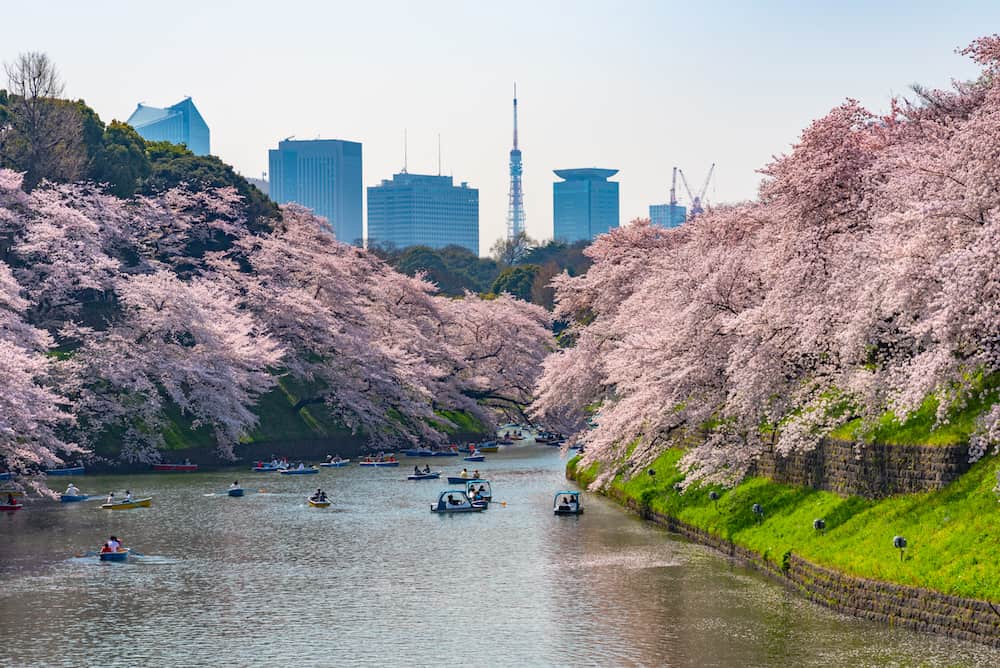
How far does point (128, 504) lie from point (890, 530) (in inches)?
1508

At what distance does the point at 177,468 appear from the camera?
79.6 m

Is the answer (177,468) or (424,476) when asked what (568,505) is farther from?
(177,468)

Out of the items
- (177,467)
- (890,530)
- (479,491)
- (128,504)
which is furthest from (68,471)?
(890,530)

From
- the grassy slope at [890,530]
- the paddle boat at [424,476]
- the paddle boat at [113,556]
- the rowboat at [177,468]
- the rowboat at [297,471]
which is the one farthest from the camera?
the rowboat at [297,471]

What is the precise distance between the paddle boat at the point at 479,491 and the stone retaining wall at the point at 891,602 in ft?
76.0

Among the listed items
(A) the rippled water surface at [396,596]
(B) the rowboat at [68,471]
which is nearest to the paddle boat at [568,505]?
(A) the rippled water surface at [396,596]

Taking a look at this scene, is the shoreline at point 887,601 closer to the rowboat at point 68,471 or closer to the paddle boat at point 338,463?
the rowboat at point 68,471

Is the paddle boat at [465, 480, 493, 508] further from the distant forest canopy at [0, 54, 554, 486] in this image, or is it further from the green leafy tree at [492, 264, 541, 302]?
the green leafy tree at [492, 264, 541, 302]

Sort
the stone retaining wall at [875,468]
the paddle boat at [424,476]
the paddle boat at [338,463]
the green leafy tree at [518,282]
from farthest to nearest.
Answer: the green leafy tree at [518,282] < the paddle boat at [338,463] < the paddle boat at [424,476] < the stone retaining wall at [875,468]

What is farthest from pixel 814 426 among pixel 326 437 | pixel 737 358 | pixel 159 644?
pixel 326 437

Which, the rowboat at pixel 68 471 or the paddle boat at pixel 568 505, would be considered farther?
the rowboat at pixel 68 471

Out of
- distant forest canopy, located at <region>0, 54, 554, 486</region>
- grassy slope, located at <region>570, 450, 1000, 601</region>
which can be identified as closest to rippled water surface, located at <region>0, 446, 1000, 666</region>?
grassy slope, located at <region>570, 450, 1000, 601</region>

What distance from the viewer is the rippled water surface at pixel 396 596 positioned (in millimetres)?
33062

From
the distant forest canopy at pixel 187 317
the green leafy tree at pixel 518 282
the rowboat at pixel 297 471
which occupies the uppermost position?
the green leafy tree at pixel 518 282
